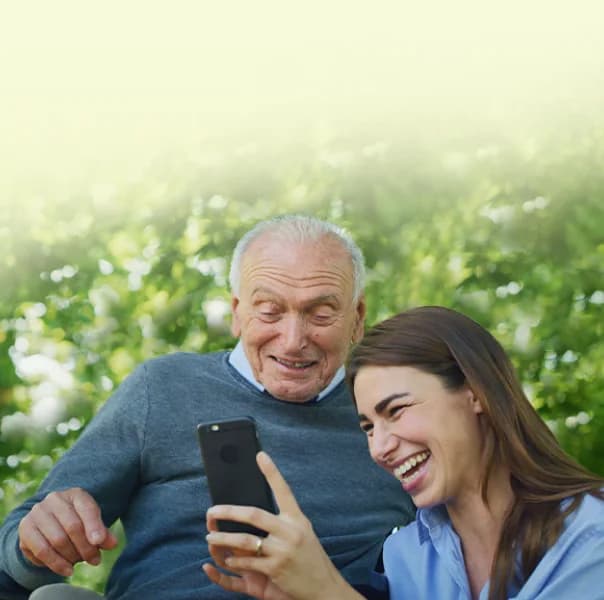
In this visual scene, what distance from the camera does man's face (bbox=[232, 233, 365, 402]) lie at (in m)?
2.90

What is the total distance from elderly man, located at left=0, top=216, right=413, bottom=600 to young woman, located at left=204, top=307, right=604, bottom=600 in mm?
383

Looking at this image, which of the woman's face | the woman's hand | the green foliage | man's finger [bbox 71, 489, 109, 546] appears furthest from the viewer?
the green foliage

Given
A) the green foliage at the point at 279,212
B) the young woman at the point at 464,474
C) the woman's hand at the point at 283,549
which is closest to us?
the woman's hand at the point at 283,549

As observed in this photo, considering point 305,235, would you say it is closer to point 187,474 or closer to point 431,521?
point 187,474

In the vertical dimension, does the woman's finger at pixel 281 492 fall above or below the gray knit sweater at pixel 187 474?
below

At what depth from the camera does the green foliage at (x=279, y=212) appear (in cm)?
435

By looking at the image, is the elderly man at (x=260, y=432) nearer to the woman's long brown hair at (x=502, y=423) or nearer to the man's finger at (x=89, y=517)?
the man's finger at (x=89, y=517)

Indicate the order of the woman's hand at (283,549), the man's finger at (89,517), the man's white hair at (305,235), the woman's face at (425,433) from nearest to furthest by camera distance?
the woman's hand at (283,549), the woman's face at (425,433), the man's finger at (89,517), the man's white hair at (305,235)

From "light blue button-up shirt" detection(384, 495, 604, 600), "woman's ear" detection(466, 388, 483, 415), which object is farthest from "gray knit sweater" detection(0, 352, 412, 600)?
"woman's ear" detection(466, 388, 483, 415)

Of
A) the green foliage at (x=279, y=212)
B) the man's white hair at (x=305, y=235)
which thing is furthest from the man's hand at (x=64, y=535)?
the green foliage at (x=279, y=212)

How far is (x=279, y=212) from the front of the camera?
14.9 feet

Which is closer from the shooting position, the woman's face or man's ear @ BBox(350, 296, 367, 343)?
the woman's face

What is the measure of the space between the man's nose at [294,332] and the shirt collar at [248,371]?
0.15 meters

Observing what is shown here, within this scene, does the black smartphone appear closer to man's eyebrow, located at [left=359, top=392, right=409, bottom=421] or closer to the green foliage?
man's eyebrow, located at [left=359, top=392, right=409, bottom=421]
